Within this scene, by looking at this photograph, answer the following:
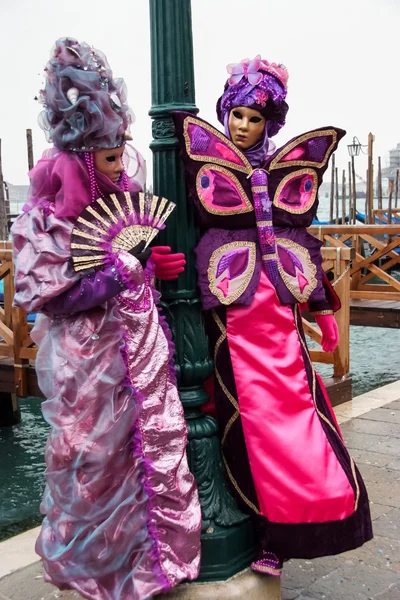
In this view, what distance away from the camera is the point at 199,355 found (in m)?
2.53

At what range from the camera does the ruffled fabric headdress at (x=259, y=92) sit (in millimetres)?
2648

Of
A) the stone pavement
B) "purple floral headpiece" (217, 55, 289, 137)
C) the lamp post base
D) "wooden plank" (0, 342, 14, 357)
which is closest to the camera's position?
the lamp post base

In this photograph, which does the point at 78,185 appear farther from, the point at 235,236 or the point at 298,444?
the point at 298,444

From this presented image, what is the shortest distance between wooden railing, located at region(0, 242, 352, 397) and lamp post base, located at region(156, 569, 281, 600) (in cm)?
337

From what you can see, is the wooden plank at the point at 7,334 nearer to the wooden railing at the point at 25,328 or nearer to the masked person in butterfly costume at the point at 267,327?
the wooden railing at the point at 25,328

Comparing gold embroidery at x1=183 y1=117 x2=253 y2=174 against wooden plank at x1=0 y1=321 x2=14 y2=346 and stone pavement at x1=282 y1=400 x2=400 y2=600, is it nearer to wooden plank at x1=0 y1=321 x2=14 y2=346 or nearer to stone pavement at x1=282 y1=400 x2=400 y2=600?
stone pavement at x1=282 y1=400 x2=400 y2=600

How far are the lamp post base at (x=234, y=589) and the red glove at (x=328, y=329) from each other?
2.68 feet

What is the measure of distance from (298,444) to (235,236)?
27.1 inches

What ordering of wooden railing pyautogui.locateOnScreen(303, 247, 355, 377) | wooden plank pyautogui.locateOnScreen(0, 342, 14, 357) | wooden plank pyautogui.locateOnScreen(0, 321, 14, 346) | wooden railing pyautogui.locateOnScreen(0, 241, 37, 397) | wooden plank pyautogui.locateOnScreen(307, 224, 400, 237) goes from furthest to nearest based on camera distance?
wooden plank pyautogui.locateOnScreen(307, 224, 400, 237) < wooden plank pyautogui.locateOnScreen(0, 342, 14, 357) < wooden plank pyautogui.locateOnScreen(0, 321, 14, 346) < wooden railing pyautogui.locateOnScreen(0, 241, 37, 397) < wooden railing pyautogui.locateOnScreen(303, 247, 355, 377)

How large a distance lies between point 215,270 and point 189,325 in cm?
19

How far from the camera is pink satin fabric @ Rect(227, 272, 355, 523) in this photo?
246 cm

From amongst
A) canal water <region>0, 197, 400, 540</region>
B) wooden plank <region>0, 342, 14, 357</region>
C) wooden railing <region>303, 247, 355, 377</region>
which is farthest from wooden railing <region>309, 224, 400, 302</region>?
wooden plank <region>0, 342, 14, 357</region>

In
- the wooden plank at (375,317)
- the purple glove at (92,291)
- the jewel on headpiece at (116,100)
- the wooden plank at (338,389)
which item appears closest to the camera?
the purple glove at (92,291)

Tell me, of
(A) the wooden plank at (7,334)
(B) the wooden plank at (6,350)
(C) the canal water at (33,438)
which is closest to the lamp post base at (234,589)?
(C) the canal water at (33,438)
